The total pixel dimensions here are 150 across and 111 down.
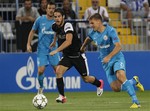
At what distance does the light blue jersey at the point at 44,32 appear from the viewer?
61.0 ft

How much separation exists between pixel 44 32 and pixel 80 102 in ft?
9.21

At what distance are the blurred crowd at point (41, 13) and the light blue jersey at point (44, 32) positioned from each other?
8.69ft

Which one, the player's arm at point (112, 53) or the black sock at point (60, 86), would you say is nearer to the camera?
the player's arm at point (112, 53)

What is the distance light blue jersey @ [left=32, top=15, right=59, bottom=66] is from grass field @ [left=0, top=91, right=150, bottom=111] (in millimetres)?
1077

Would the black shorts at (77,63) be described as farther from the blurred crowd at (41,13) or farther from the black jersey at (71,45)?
the blurred crowd at (41,13)

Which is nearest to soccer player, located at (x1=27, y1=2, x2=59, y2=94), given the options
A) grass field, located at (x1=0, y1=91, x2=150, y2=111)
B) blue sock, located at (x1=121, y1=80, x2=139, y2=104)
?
grass field, located at (x1=0, y1=91, x2=150, y2=111)

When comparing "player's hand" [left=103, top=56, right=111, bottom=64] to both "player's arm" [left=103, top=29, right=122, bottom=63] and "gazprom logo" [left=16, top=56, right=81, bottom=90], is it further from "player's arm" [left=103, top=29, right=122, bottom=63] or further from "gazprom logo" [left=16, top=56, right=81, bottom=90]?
"gazprom logo" [left=16, top=56, right=81, bottom=90]

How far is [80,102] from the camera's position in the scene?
16.8 metres

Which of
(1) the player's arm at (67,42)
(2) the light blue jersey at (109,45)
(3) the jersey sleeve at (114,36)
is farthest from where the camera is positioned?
(1) the player's arm at (67,42)

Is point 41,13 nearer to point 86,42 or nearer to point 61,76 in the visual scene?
point 61,76

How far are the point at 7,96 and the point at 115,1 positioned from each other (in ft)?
20.0

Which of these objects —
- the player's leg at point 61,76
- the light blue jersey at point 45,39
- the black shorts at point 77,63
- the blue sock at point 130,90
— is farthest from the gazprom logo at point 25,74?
the blue sock at point 130,90

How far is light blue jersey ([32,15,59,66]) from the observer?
1859 centimetres

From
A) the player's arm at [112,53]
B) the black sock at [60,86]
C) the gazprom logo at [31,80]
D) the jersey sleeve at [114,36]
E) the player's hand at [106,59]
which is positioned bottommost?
the gazprom logo at [31,80]
